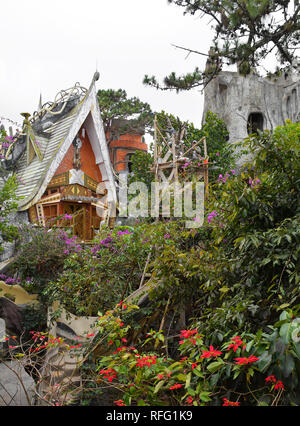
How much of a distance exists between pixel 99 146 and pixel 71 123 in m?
1.25

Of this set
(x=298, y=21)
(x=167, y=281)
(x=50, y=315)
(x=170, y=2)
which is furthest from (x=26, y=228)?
(x=298, y=21)

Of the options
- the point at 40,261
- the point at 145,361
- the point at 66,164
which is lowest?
the point at 145,361

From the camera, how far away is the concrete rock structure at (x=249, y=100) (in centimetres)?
2014

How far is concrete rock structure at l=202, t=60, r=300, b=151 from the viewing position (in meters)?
20.1

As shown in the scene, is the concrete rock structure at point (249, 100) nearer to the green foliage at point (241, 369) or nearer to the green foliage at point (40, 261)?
the green foliage at point (40, 261)

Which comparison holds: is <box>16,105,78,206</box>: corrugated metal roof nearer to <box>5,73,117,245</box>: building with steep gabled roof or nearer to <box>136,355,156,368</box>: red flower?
<box>5,73,117,245</box>: building with steep gabled roof

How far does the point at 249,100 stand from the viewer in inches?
799

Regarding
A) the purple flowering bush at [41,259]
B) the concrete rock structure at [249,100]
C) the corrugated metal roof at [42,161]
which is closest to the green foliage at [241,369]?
the purple flowering bush at [41,259]

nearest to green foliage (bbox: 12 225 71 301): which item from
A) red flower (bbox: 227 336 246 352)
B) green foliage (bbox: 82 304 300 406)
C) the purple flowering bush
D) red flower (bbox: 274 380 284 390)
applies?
the purple flowering bush

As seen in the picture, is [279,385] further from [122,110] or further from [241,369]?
[122,110]

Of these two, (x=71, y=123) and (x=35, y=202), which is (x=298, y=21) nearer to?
(x=71, y=123)

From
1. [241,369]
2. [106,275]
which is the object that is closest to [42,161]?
[106,275]

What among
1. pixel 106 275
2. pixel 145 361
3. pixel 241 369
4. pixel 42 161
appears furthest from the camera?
pixel 42 161

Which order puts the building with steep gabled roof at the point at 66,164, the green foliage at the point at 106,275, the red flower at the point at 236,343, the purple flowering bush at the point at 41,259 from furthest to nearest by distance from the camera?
the building with steep gabled roof at the point at 66,164 → the purple flowering bush at the point at 41,259 → the green foliage at the point at 106,275 → the red flower at the point at 236,343
